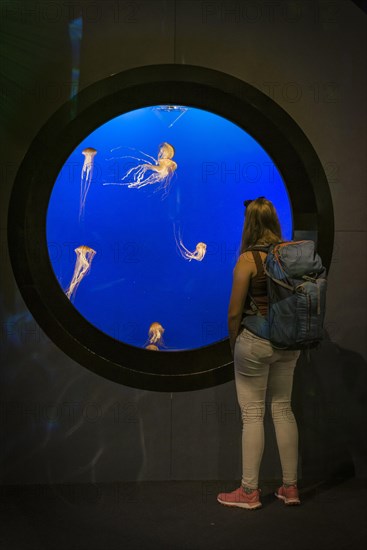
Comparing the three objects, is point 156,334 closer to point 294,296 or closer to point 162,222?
point 162,222

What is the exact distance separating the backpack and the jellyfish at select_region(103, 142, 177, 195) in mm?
1181

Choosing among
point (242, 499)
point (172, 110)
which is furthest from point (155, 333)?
point (172, 110)

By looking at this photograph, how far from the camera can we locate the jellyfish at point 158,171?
3.87 metres

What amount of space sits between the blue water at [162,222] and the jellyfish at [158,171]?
0.03m

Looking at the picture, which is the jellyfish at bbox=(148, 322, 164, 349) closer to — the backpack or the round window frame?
the round window frame

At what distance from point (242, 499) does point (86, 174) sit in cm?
191

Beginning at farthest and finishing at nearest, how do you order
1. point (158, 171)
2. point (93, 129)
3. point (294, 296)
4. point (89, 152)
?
point (158, 171)
point (89, 152)
point (93, 129)
point (294, 296)

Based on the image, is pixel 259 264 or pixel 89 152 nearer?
pixel 259 264

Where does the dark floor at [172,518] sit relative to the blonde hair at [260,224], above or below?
below

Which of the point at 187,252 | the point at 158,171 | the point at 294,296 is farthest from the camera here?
the point at 187,252

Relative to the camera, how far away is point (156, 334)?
3.98 m

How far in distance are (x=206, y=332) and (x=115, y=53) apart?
1654 mm

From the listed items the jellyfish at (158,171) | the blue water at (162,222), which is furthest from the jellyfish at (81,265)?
the jellyfish at (158,171)

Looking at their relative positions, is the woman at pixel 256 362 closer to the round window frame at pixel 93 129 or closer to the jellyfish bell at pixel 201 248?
the round window frame at pixel 93 129
